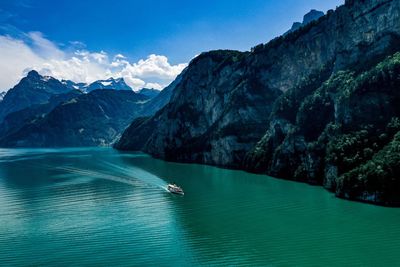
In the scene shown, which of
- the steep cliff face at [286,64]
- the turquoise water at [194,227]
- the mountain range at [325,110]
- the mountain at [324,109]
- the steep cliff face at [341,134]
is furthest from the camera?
the steep cliff face at [286,64]

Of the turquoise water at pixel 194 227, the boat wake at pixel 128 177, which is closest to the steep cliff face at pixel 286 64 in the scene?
the boat wake at pixel 128 177

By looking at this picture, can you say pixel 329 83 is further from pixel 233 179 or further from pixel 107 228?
pixel 107 228

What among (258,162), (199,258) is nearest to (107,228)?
(199,258)

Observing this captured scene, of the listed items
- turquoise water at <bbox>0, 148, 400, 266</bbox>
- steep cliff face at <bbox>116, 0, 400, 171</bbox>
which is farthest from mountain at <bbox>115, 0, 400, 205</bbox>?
turquoise water at <bbox>0, 148, 400, 266</bbox>

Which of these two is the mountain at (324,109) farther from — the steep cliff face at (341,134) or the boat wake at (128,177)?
the boat wake at (128,177)

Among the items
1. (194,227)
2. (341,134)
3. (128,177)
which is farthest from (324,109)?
(194,227)

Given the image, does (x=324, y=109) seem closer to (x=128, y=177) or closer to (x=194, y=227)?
(x=128, y=177)
